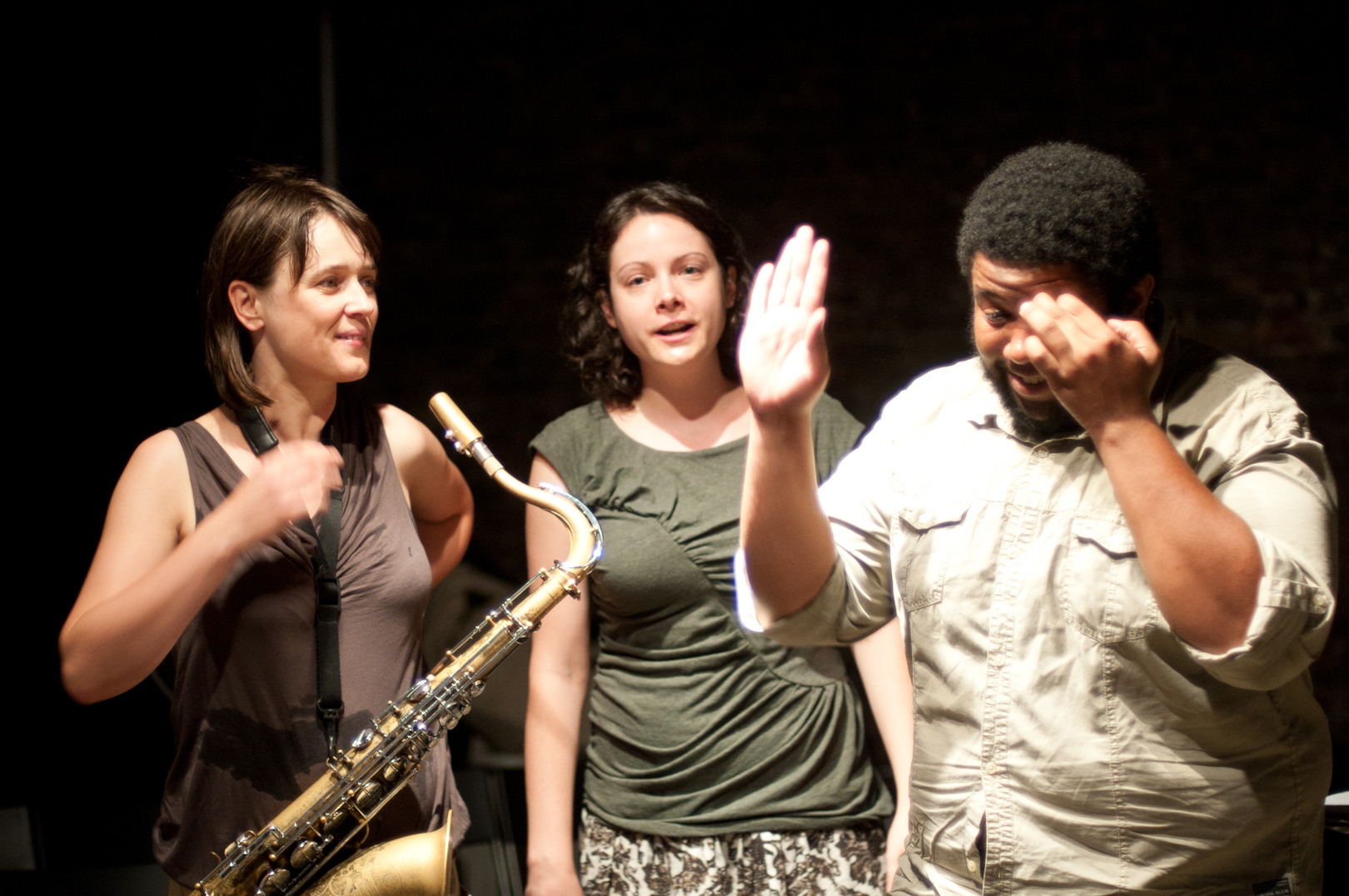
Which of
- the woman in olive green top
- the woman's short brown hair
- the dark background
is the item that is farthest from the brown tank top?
the dark background

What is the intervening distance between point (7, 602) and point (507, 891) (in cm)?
157

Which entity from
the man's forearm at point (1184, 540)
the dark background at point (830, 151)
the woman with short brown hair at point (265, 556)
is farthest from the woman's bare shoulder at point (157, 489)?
the dark background at point (830, 151)

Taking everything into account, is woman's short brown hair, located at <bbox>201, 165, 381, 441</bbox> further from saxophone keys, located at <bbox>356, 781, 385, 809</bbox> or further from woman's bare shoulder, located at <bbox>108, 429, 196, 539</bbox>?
saxophone keys, located at <bbox>356, 781, 385, 809</bbox>

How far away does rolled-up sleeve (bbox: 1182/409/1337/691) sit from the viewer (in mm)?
1022

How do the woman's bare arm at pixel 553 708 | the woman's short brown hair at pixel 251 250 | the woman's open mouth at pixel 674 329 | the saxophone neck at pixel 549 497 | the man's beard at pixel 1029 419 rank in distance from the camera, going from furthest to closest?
1. the woman's open mouth at pixel 674 329
2. the woman's bare arm at pixel 553 708
3. the saxophone neck at pixel 549 497
4. the woman's short brown hair at pixel 251 250
5. the man's beard at pixel 1029 419

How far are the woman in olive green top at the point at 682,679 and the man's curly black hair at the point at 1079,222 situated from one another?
0.84 m

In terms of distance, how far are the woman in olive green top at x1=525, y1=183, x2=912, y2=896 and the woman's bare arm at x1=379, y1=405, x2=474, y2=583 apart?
16 centimetres

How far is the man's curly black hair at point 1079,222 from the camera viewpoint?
1.15m

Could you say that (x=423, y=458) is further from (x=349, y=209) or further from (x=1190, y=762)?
(x=1190, y=762)

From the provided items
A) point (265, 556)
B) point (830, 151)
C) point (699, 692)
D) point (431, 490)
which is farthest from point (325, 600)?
point (830, 151)

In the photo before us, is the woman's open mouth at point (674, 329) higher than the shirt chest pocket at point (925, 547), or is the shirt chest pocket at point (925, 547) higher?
the woman's open mouth at point (674, 329)

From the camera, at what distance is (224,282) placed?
166 cm

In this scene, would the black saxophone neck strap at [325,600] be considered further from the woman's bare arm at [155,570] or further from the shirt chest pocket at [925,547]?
the shirt chest pocket at [925,547]

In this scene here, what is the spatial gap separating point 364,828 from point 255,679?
30cm
